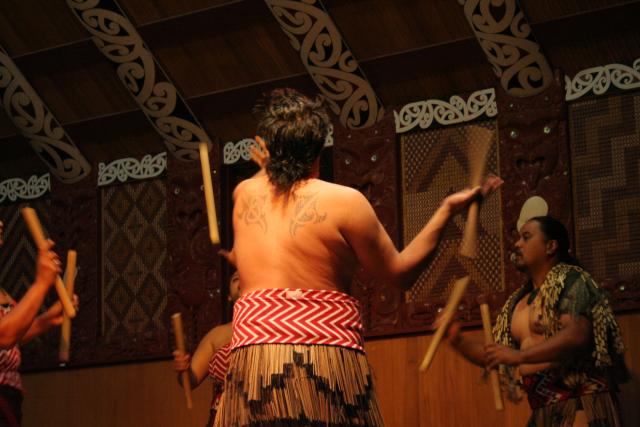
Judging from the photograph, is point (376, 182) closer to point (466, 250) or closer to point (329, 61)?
point (329, 61)

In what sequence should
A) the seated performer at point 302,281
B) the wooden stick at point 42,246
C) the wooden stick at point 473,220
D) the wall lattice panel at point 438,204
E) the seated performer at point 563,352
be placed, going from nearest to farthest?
1. the seated performer at point 302,281
2. the wooden stick at point 473,220
3. the wooden stick at point 42,246
4. the seated performer at point 563,352
5. the wall lattice panel at point 438,204

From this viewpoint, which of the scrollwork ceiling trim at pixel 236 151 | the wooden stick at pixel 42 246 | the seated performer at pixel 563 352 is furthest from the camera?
the scrollwork ceiling trim at pixel 236 151

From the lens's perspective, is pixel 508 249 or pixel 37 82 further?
pixel 37 82

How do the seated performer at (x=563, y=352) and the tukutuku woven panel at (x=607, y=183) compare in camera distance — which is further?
the tukutuku woven panel at (x=607, y=183)

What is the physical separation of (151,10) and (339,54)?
0.89m

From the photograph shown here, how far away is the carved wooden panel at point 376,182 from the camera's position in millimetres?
5242

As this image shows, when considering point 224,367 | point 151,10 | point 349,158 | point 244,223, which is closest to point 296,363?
point 244,223

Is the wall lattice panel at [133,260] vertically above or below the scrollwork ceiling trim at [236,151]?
below

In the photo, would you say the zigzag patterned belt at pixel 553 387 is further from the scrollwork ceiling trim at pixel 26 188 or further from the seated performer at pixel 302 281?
the scrollwork ceiling trim at pixel 26 188

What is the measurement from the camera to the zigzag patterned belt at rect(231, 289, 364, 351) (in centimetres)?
289

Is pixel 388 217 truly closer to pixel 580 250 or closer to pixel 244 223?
pixel 580 250

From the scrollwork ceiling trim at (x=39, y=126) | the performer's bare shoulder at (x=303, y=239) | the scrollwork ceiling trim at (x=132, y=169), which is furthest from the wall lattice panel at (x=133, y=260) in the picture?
the performer's bare shoulder at (x=303, y=239)

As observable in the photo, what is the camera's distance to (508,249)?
5.00 meters

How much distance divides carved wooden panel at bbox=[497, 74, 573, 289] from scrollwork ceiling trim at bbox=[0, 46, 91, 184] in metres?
2.15
